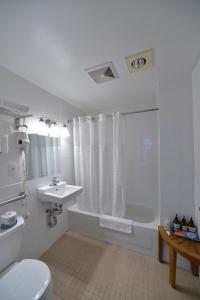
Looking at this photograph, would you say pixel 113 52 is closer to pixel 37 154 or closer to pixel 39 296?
pixel 37 154

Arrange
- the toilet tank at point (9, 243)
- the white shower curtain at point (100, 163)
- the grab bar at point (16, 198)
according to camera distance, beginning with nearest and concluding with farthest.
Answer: the toilet tank at point (9, 243), the grab bar at point (16, 198), the white shower curtain at point (100, 163)

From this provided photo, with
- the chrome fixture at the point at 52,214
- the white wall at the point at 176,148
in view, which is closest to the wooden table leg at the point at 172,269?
the white wall at the point at 176,148

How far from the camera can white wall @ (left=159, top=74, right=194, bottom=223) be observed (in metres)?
1.52

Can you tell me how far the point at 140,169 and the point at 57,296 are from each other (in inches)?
80.5

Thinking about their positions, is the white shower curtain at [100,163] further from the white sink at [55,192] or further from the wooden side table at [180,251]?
the wooden side table at [180,251]

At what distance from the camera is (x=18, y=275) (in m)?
0.98

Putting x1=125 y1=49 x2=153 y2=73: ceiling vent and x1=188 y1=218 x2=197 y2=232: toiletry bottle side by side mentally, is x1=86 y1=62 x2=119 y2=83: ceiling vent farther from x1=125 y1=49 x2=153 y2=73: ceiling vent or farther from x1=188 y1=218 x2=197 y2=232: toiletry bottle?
x1=188 y1=218 x2=197 y2=232: toiletry bottle

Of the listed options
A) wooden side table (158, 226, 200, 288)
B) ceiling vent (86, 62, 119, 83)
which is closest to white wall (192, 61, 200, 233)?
wooden side table (158, 226, 200, 288)

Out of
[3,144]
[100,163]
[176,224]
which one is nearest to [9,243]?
[3,144]

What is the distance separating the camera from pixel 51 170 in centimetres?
192

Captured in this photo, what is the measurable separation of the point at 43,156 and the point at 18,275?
1215mm

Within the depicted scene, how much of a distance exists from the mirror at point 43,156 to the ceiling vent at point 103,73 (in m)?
1.05

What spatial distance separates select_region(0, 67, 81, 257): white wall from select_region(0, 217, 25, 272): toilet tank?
31cm

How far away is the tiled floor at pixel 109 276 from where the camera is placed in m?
1.24
